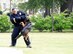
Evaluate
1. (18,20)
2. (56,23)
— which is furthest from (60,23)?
(18,20)

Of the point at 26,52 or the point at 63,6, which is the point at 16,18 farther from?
the point at 63,6

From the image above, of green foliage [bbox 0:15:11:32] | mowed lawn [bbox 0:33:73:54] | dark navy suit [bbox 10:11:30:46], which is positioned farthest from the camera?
green foliage [bbox 0:15:11:32]

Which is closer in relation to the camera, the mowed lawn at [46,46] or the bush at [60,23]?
the mowed lawn at [46,46]

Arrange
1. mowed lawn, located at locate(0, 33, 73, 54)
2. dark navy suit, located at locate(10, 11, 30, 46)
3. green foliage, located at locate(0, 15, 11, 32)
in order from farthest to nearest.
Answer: green foliage, located at locate(0, 15, 11, 32) → dark navy suit, located at locate(10, 11, 30, 46) → mowed lawn, located at locate(0, 33, 73, 54)

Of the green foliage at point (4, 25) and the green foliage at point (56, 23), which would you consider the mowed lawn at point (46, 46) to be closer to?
the green foliage at point (4, 25)

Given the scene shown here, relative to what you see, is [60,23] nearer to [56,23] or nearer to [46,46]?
[56,23]

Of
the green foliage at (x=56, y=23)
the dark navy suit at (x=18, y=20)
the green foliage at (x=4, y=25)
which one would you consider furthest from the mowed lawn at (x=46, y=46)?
the green foliage at (x=56, y=23)

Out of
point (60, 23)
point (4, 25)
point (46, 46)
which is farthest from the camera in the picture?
point (60, 23)

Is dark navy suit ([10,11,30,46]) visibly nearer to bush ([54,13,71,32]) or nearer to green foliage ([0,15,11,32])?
green foliage ([0,15,11,32])

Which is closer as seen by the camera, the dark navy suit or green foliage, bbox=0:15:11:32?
the dark navy suit

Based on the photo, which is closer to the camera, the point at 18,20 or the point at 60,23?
the point at 18,20

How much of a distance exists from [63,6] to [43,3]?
4583mm

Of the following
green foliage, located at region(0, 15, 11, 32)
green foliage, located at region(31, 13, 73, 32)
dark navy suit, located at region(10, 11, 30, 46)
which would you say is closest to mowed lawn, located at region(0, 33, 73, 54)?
dark navy suit, located at region(10, 11, 30, 46)

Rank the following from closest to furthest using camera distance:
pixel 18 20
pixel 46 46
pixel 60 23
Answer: pixel 18 20
pixel 46 46
pixel 60 23
